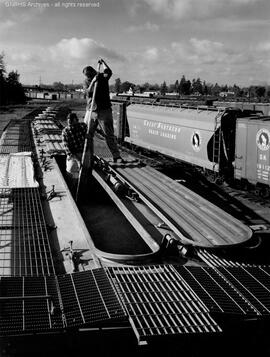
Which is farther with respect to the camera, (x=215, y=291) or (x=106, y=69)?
(x=106, y=69)

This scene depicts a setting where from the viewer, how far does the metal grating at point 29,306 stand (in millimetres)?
3910

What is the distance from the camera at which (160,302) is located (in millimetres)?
4332

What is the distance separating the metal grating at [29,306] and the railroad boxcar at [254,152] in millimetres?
9684

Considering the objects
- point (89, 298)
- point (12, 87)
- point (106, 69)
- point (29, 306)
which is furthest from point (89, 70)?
point (12, 87)

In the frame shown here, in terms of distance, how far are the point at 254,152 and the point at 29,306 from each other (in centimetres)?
1056

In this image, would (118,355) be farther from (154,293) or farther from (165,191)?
(165,191)

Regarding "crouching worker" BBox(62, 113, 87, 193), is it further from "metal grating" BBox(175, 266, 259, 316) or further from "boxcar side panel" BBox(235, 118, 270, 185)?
"boxcar side panel" BBox(235, 118, 270, 185)

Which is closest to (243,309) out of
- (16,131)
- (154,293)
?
(154,293)

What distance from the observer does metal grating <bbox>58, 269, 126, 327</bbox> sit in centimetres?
405

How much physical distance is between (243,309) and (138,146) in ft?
59.2

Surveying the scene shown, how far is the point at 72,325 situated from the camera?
394cm

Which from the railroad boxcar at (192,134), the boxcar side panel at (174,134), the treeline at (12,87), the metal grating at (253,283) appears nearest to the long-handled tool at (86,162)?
the metal grating at (253,283)

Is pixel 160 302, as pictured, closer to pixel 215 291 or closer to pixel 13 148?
pixel 215 291

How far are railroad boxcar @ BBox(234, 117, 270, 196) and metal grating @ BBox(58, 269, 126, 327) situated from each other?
9341 mm
